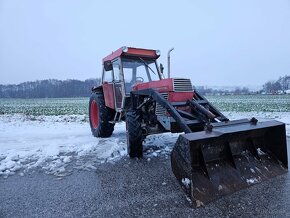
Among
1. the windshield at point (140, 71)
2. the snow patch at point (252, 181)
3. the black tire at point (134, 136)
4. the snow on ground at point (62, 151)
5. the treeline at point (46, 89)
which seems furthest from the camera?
the treeline at point (46, 89)

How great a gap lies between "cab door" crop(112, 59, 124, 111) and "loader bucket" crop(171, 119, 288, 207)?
A: 2904 mm

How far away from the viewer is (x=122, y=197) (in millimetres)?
2900

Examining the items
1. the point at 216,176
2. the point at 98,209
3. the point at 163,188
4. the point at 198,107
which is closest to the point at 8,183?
the point at 98,209

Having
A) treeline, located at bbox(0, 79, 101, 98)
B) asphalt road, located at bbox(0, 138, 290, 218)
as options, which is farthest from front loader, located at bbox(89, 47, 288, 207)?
treeline, located at bbox(0, 79, 101, 98)

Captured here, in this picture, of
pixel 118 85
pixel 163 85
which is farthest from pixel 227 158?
pixel 118 85

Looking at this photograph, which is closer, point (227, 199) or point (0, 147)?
point (227, 199)

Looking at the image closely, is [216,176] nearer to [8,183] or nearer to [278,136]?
[278,136]

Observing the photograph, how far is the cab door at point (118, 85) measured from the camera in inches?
220

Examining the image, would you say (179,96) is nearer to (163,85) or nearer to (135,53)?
(163,85)

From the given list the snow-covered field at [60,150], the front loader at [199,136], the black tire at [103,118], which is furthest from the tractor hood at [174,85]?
the black tire at [103,118]

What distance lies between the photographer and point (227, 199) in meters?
2.78

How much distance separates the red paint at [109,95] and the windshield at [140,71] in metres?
0.59

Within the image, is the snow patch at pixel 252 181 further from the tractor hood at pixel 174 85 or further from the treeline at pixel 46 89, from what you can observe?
the treeline at pixel 46 89

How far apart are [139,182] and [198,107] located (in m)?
1.77
